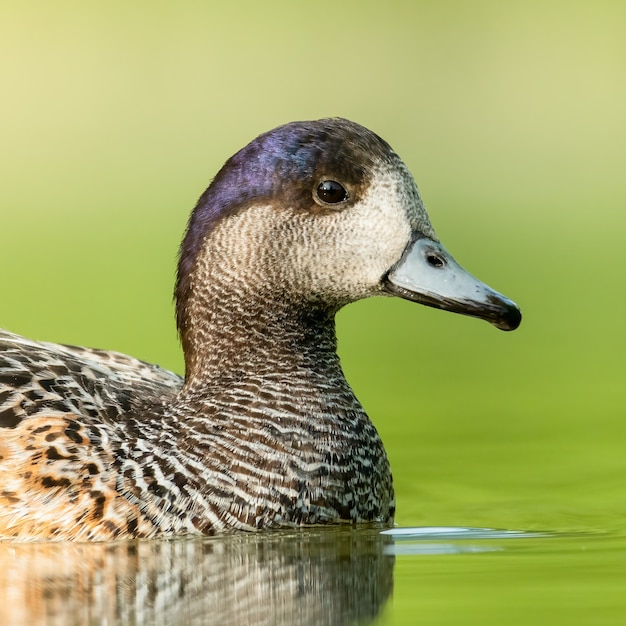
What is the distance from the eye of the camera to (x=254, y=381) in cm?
795

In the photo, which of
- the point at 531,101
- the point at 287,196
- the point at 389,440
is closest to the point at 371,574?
the point at 287,196

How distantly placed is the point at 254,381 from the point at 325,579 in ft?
4.56

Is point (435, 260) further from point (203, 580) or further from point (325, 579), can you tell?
point (203, 580)

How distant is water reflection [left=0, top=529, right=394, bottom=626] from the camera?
6.12 metres

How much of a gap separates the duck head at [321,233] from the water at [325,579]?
988 millimetres

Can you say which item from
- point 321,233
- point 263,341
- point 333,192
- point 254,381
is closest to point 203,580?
point 254,381

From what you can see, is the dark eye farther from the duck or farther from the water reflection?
the water reflection

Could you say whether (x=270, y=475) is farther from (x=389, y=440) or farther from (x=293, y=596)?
(x=389, y=440)

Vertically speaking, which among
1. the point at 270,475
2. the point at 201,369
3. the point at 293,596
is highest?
the point at 201,369

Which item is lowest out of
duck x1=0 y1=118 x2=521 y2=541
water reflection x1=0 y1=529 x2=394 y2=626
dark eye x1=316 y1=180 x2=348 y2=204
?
water reflection x1=0 y1=529 x2=394 y2=626

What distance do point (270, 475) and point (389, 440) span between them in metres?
2.80

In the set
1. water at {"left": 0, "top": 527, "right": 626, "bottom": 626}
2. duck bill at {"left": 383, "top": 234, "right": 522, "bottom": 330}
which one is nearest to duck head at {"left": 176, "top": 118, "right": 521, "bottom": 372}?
duck bill at {"left": 383, "top": 234, "right": 522, "bottom": 330}

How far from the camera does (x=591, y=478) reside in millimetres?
9164

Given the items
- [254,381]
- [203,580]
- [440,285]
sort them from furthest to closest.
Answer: [254,381], [440,285], [203,580]
